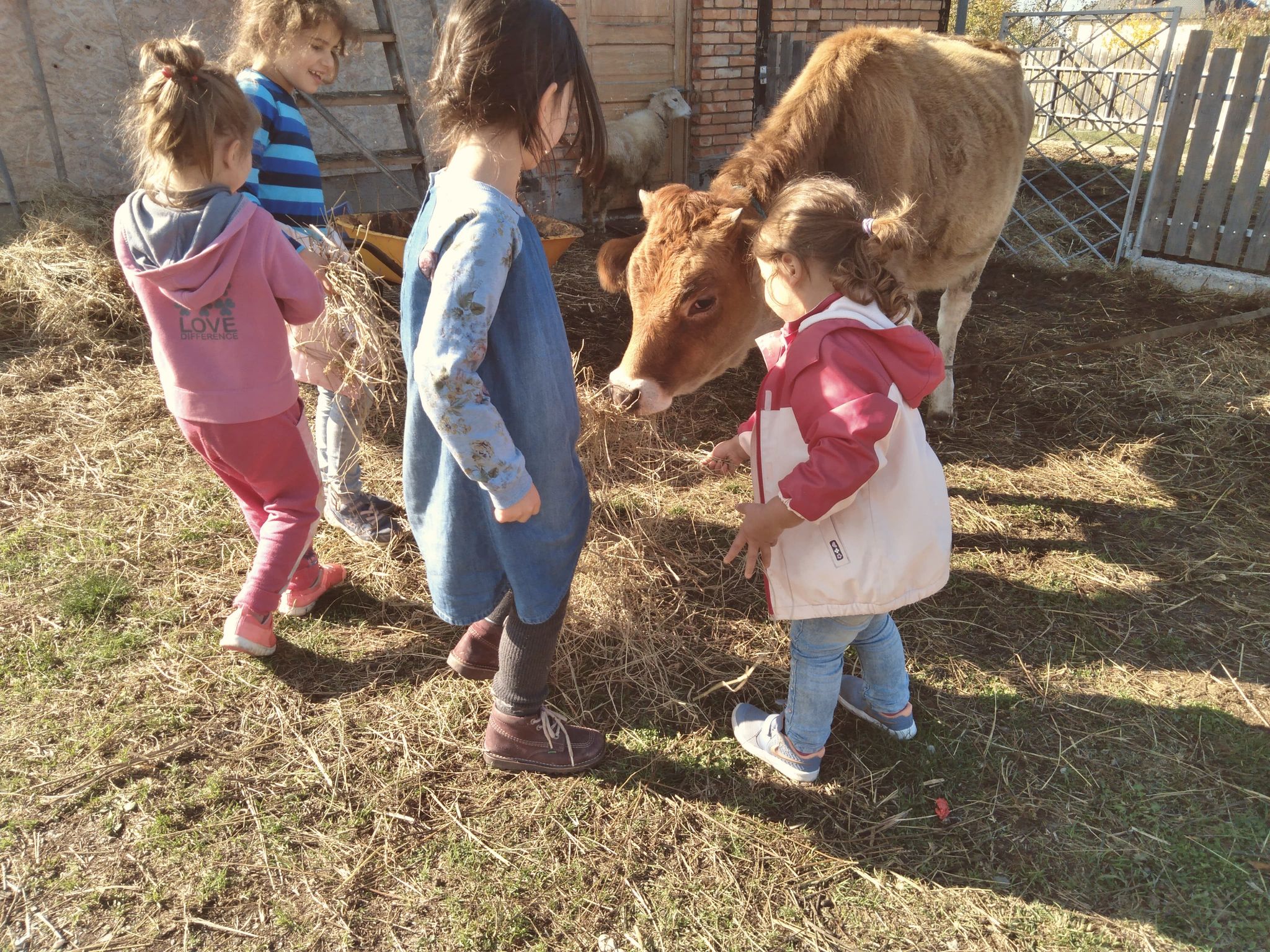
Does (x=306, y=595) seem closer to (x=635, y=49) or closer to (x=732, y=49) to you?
(x=635, y=49)

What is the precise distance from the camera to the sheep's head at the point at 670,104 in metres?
9.01

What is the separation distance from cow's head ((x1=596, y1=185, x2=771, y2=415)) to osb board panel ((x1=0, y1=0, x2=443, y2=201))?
4561 millimetres

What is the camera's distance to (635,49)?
28.8 feet

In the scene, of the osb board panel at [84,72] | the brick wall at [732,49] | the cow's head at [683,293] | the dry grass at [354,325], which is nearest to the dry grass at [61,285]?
the osb board panel at [84,72]

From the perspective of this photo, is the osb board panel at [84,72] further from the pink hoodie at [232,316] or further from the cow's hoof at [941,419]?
the cow's hoof at [941,419]

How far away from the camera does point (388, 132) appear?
24.9 ft

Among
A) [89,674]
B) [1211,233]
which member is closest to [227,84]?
[89,674]

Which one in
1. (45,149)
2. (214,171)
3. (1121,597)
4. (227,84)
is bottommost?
(1121,597)

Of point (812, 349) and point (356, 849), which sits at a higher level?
point (812, 349)

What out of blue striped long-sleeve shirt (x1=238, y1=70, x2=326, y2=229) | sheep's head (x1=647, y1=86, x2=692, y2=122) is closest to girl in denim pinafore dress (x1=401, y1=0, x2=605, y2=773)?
blue striped long-sleeve shirt (x1=238, y1=70, x2=326, y2=229)

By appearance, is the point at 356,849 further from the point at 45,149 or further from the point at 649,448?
the point at 45,149

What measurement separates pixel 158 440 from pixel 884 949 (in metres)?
A: 4.10

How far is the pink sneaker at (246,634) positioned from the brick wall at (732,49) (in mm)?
8386

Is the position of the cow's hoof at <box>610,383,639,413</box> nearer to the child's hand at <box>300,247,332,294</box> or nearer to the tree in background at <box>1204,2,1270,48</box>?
the child's hand at <box>300,247,332,294</box>
